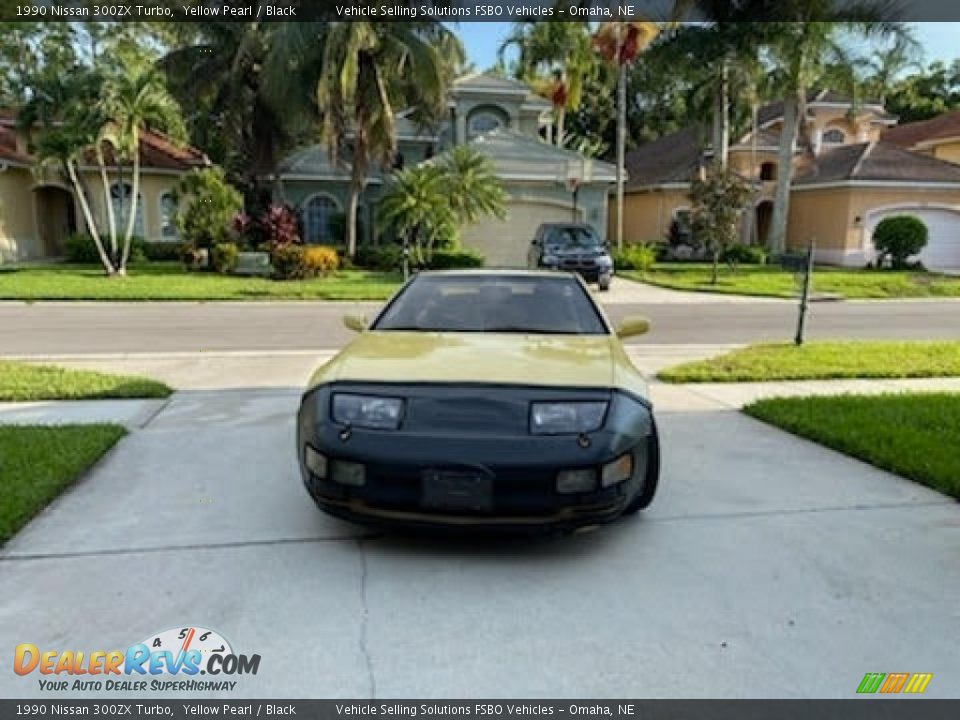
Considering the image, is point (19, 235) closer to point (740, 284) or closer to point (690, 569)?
point (740, 284)

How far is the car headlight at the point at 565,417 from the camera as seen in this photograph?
139 inches

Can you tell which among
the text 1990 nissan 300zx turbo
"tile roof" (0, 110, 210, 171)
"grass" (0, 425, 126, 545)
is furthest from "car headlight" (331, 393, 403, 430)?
"tile roof" (0, 110, 210, 171)

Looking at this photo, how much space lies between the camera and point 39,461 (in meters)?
4.93

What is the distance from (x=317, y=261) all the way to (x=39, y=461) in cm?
1693

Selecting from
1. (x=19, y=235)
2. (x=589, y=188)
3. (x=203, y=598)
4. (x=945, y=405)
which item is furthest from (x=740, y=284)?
(x=19, y=235)

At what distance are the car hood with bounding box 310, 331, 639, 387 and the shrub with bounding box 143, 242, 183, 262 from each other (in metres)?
26.4

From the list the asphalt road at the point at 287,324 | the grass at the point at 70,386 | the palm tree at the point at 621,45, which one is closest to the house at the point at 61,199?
the asphalt road at the point at 287,324

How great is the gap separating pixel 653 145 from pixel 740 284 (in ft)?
70.0

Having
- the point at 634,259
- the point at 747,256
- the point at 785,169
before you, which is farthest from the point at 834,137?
the point at 634,259

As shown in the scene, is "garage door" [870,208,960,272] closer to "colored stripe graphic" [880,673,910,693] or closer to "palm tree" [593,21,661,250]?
"palm tree" [593,21,661,250]

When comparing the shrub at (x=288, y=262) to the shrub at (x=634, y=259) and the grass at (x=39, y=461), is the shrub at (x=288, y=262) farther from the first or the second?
the grass at (x=39, y=461)

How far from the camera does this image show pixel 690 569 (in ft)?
11.8

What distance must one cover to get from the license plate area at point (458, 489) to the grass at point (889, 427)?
3266mm

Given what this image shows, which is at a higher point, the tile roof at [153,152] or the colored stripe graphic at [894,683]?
the tile roof at [153,152]
